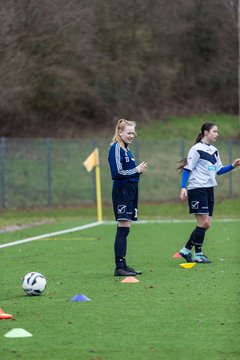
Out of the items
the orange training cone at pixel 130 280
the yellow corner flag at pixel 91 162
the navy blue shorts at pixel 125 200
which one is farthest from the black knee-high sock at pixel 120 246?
the yellow corner flag at pixel 91 162

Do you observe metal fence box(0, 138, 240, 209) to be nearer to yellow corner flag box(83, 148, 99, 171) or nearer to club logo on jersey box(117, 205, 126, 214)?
yellow corner flag box(83, 148, 99, 171)

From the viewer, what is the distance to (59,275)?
11.9m

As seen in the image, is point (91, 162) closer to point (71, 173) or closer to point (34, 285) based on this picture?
point (71, 173)

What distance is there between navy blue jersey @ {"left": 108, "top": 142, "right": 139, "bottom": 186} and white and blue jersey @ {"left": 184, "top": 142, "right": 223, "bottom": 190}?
1.70 meters

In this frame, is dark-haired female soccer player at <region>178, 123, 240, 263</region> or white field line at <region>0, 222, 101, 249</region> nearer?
dark-haired female soccer player at <region>178, 123, 240, 263</region>

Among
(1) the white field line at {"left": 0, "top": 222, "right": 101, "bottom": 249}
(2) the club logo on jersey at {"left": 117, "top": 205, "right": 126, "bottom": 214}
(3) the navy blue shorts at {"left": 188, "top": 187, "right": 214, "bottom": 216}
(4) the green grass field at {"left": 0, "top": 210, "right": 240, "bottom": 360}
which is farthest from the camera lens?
(1) the white field line at {"left": 0, "top": 222, "right": 101, "bottom": 249}

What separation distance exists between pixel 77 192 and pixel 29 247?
51.4 ft

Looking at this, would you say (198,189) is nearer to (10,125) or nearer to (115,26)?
(115,26)

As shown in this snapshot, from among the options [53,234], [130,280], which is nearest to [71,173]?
[53,234]

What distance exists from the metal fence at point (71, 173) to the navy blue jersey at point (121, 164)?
17685mm

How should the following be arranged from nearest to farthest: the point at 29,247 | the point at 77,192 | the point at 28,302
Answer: the point at 28,302 < the point at 29,247 < the point at 77,192

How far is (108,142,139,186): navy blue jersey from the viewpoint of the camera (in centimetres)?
1149

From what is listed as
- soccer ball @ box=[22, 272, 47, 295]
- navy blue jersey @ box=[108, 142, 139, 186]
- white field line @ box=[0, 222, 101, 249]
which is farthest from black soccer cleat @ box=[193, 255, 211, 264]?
Result: white field line @ box=[0, 222, 101, 249]

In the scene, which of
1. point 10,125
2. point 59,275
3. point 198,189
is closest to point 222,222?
point 198,189
